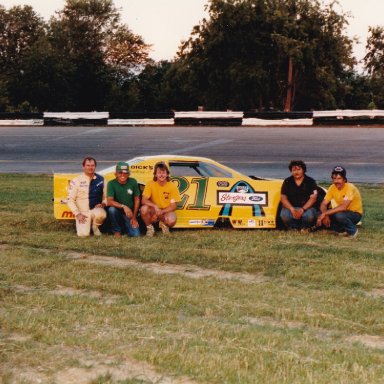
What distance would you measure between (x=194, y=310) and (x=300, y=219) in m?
4.47

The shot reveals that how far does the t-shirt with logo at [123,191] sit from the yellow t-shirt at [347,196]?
265 cm

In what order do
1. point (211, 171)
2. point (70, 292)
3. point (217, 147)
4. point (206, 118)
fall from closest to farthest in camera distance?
point (70, 292), point (211, 171), point (217, 147), point (206, 118)

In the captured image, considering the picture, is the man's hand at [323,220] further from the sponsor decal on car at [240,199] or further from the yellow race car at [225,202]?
the sponsor decal on car at [240,199]

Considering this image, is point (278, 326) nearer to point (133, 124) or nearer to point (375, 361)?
point (375, 361)

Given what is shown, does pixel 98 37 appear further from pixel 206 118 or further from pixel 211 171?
pixel 211 171

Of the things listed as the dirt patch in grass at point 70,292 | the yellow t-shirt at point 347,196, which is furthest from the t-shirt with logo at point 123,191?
the dirt patch in grass at point 70,292

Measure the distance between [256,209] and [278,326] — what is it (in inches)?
190

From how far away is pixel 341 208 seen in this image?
925cm

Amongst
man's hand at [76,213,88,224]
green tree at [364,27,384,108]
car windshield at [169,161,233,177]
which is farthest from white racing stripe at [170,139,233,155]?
green tree at [364,27,384,108]

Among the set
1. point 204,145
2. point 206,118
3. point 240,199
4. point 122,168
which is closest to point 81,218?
point 122,168

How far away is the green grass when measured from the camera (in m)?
3.94

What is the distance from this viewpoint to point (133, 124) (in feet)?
107

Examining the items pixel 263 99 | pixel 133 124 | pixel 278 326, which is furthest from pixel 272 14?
pixel 278 326

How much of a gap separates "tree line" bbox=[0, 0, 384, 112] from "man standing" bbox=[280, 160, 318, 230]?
126 feet
